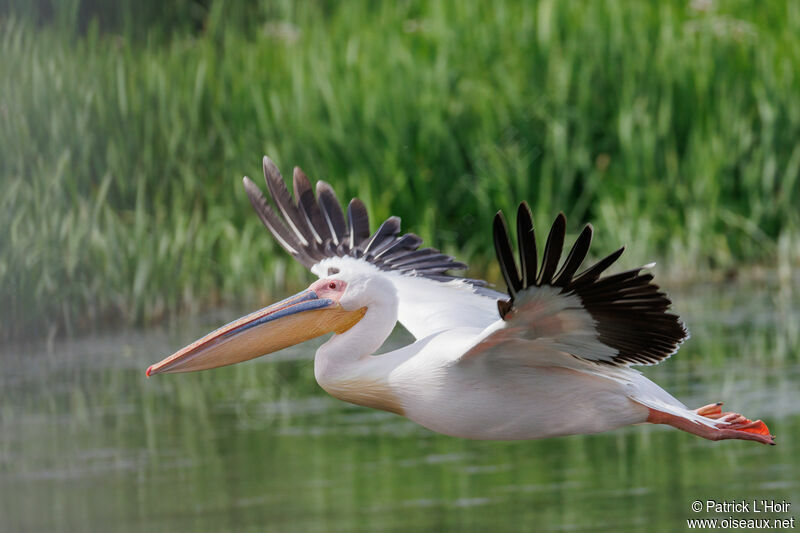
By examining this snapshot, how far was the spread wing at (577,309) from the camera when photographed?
13.1 feet

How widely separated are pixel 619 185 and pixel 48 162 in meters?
4.47

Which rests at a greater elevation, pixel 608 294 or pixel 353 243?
pixel 353 243

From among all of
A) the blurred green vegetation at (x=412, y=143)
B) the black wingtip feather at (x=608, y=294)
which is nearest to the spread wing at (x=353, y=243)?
the black wingtip feather at (x=608, y=294)

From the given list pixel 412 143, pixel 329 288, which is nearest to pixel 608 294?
pixel 329 288

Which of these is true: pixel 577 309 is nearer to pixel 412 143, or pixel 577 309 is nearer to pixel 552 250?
pixel 552 250

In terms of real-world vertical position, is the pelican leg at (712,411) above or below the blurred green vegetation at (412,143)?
below

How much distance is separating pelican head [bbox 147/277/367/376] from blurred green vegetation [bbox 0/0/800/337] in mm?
6013

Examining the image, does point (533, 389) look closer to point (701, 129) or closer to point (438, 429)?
point (438, 429)

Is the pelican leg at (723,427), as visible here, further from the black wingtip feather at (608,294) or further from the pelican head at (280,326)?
the pelican head at (280,326)

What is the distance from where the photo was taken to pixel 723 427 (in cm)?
487

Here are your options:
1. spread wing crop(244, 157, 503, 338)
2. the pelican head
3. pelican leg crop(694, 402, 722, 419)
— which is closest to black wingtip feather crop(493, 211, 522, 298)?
the pelican head

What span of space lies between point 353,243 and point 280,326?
91 centimetres

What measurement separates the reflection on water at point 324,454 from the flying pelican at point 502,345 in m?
2.47

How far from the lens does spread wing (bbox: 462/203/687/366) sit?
3.99 meters
